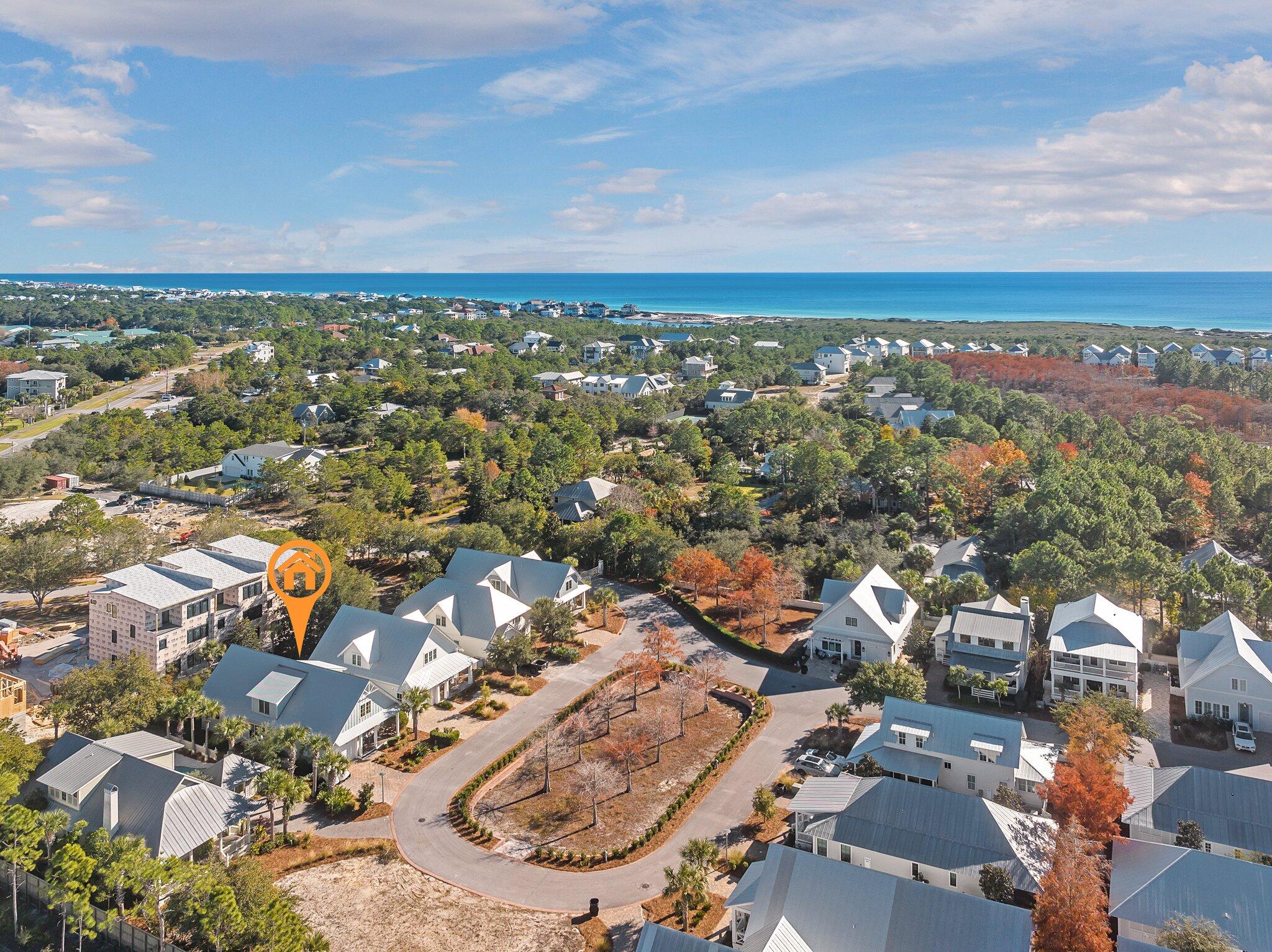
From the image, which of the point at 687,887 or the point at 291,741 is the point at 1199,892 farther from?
the point at 291,741

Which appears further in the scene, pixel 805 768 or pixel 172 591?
pixel 172 591

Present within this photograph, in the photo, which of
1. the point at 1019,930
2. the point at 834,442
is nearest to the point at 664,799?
the point at 1019,930

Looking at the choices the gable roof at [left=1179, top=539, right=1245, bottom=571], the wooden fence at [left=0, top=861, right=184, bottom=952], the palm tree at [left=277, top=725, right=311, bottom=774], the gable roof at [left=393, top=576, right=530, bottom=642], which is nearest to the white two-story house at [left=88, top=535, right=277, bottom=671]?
the gable roof at [left=393, top=576, right=530, bottom=642]

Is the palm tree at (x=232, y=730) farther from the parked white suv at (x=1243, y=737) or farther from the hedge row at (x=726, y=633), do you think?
the parked white suv at (x=1243, y=737)

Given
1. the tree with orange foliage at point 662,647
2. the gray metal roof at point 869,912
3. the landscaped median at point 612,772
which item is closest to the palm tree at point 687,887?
the gray metal roof at point 869,912

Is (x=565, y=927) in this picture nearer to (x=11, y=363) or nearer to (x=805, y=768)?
(x=805, y=768)

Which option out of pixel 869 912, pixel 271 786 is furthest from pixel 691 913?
pixel 271 786

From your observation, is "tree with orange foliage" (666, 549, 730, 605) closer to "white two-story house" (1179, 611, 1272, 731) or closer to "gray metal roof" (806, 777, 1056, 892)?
"gray metal roof" (806, 777, 1056, 892)
